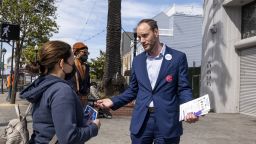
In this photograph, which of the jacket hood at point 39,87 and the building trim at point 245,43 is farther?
the building trim at point 245,43

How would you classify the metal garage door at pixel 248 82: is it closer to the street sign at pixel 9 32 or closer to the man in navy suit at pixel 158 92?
the street sign at pixel 9 32

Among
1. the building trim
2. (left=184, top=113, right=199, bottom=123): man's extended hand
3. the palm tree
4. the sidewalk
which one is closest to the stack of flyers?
(left=184, top=113, right=199, bottom=123): man's extended hand

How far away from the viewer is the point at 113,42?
60.5 ft

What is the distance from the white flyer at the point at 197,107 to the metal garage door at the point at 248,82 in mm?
14189

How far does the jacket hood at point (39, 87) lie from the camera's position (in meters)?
3.15

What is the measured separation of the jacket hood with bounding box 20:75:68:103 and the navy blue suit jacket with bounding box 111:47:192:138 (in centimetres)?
147

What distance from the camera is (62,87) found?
10.1 ft

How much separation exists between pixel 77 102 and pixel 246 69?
1632 centimetres

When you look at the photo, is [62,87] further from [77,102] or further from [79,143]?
[79,143]

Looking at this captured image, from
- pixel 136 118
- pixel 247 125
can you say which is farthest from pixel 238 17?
pixel 136 118

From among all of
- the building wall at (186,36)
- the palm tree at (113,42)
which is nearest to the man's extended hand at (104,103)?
the palm tree at (113,42)

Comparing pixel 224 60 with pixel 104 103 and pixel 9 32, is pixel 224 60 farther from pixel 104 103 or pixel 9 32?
pixel 104 103

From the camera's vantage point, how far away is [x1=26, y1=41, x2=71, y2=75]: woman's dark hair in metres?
3.16

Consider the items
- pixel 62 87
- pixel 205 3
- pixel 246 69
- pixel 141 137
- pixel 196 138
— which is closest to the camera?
pixel 62 87
